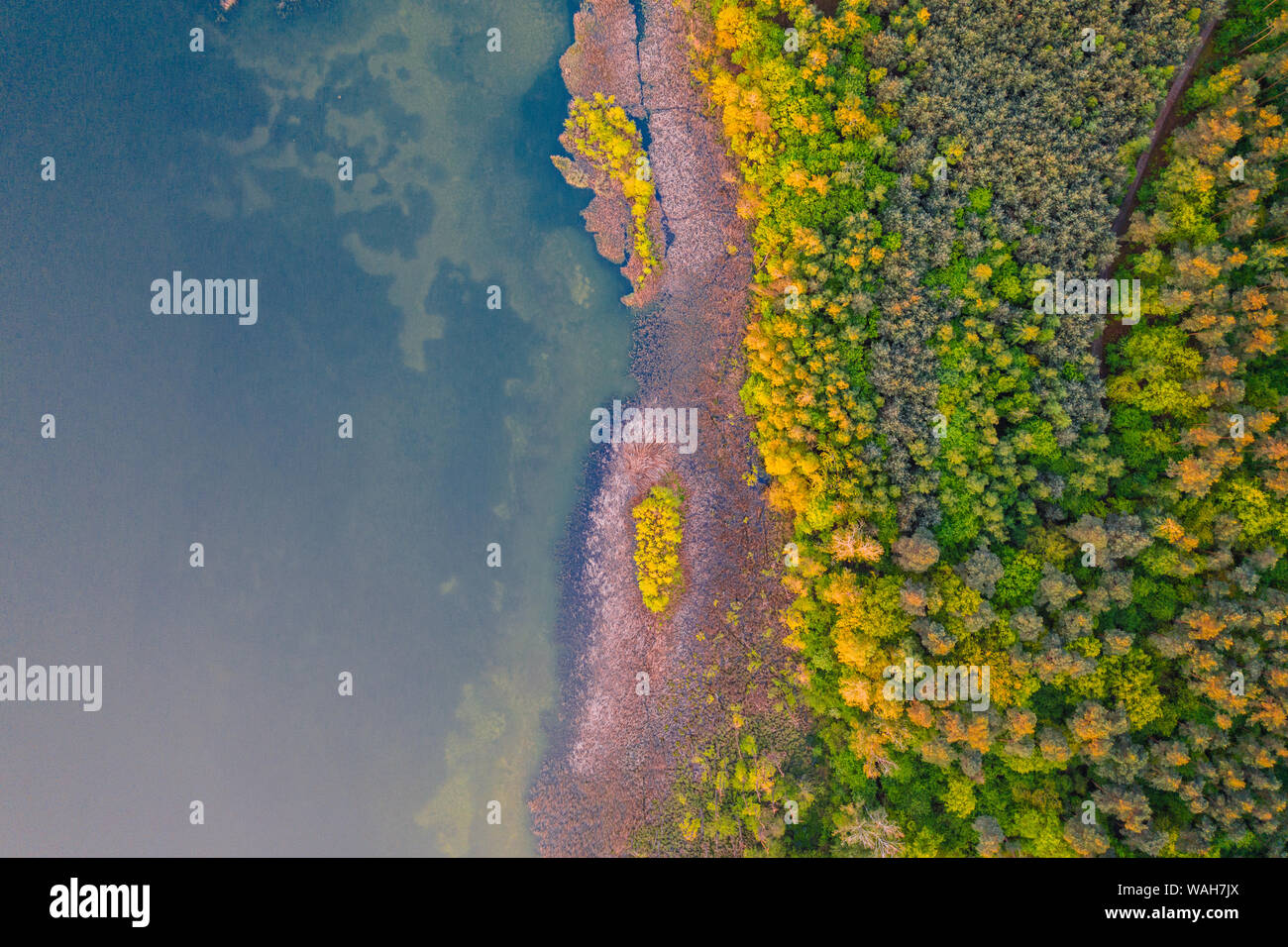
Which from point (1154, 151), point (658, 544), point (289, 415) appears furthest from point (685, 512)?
point (1154, 151)

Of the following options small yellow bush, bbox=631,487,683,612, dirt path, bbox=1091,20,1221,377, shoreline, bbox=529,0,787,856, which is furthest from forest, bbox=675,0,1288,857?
small yellow bush, bbox=631,487,683,612

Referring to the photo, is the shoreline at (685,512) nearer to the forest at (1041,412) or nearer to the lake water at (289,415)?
the lake water at (289,415)

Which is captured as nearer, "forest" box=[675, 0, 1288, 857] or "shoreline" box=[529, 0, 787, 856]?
"forest" box=[675, 0, 1288, 857]

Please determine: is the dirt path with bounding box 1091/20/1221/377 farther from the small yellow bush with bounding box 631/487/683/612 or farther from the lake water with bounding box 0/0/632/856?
the lake water with bounding box 0/0/632/856

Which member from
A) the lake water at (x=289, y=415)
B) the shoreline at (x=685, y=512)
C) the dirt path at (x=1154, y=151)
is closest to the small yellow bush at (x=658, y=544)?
the shoreline at (x=685, y=512)
